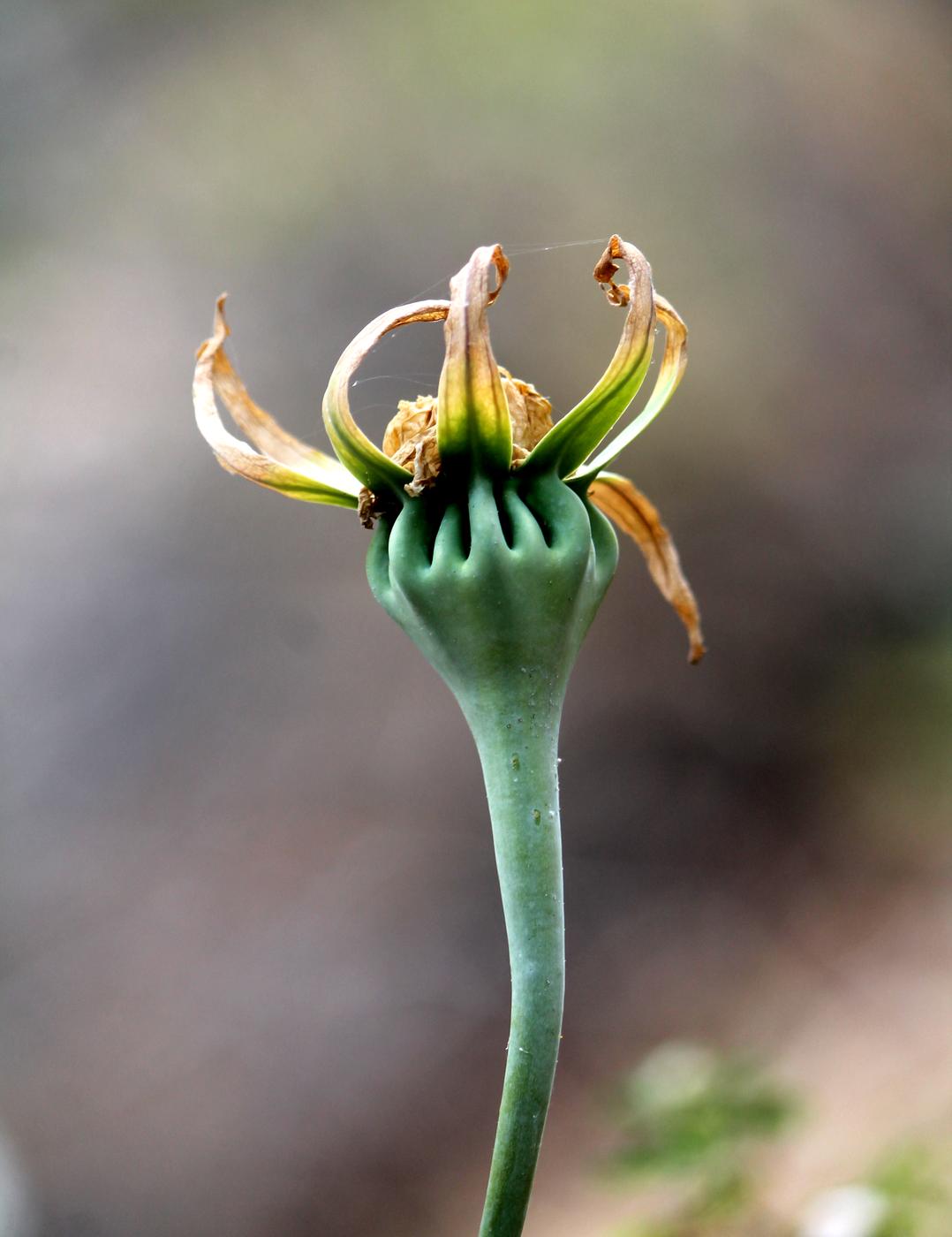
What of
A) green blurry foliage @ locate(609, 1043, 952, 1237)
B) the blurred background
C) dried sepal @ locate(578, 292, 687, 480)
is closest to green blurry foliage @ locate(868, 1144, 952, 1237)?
green blurry foliage @ locate(609, 1043, 952, 1237)

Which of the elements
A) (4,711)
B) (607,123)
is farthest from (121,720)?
(607,123)

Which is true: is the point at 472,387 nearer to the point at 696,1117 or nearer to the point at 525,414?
the point at 525,414

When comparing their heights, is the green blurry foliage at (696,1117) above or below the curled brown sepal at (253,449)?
below

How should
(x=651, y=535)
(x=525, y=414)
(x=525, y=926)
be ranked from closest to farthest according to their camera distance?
1. (x=525, y=926)
2. (x=525, y=414)
3. (x=651, y=535)

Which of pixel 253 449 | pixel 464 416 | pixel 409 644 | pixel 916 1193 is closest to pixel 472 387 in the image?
pixel 464 416

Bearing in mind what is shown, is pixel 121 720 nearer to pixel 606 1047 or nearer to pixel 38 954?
pixel 38 954

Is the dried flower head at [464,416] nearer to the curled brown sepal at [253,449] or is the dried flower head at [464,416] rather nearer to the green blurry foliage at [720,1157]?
the curled brown sepal at [253,449]

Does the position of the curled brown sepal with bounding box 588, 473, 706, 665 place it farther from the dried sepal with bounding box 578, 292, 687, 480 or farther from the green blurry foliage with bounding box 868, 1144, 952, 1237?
the green blurry foliage with bounding box 868, 1144, 952, 1237

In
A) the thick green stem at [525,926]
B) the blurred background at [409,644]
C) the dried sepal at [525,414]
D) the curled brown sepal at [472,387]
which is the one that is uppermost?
the blurred background at [409,644]

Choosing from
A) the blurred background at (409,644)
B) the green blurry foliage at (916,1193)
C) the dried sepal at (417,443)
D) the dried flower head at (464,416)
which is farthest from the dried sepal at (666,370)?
the blurred background at (409,644)
